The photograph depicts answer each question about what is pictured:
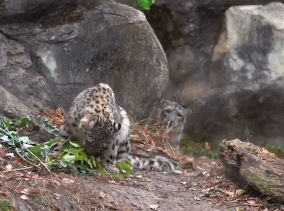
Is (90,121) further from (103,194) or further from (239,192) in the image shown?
(239,192)

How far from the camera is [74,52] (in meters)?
10.8

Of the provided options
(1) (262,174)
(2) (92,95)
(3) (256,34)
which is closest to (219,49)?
(3) (256,34)

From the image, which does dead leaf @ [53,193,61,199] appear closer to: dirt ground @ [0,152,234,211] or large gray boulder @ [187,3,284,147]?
dirt ground @ [0,152,234,211]

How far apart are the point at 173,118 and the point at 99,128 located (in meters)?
4.58

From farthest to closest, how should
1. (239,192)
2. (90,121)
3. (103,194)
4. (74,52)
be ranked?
(74,52)
(90,121)
(239,192)
(103,194)

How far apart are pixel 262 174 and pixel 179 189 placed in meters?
1.29

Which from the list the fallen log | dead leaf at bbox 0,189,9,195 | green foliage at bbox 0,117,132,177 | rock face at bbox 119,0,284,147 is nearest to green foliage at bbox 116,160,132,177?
green foliage at bbox 0,117,132,177

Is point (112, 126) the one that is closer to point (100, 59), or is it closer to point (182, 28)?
point (100, 59)

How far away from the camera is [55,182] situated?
22.7 ft

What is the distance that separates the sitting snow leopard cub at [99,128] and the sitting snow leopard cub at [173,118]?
9.67 ft

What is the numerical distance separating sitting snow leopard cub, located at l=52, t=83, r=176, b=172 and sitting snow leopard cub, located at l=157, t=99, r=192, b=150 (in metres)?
2.95

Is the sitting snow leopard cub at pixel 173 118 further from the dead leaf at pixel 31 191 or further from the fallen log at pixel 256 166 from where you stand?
the dead leaf at pixel 31 191

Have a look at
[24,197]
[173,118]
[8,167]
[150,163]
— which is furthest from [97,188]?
[173,118]

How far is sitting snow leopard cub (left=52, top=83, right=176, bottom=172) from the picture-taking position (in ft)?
27.9
